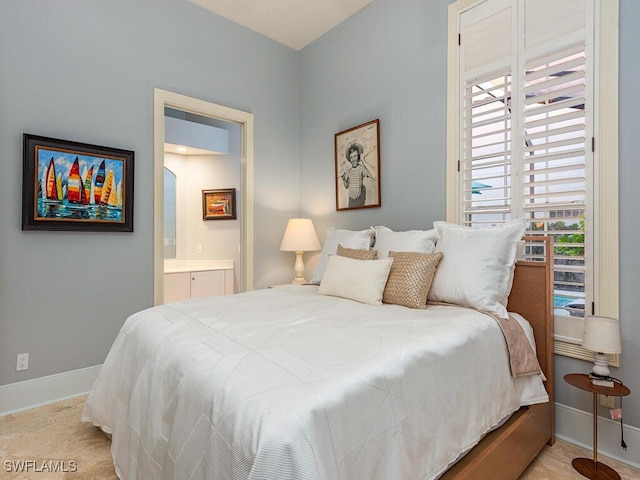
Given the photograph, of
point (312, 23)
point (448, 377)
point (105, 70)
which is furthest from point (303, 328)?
point (312, 23)

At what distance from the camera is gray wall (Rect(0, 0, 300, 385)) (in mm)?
2348

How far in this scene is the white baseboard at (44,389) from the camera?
2.31m

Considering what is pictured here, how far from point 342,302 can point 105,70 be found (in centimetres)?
250

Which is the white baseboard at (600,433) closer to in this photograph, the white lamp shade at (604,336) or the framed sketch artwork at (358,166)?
the white lamp shade at (604,336)

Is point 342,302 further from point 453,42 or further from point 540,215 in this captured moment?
Answer: point 453,42

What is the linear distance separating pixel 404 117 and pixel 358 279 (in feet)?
4.96

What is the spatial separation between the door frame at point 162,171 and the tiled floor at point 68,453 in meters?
1.09

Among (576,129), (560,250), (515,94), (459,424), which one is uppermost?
(515,94)

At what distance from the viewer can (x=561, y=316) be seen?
2.06 meters

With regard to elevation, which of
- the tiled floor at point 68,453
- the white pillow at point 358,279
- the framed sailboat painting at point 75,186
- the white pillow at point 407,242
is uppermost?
the framed sailboat painting at point 75,186

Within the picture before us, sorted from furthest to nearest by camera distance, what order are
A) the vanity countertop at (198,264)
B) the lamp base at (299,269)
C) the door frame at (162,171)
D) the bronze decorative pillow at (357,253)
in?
1. the vanity countertop at (198,264)
2. the lamp base at (299,269)
3. the door frame at (162,171)
4. the bronze decorative pillow at (357,253)

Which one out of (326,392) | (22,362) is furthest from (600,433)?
(22,362)
